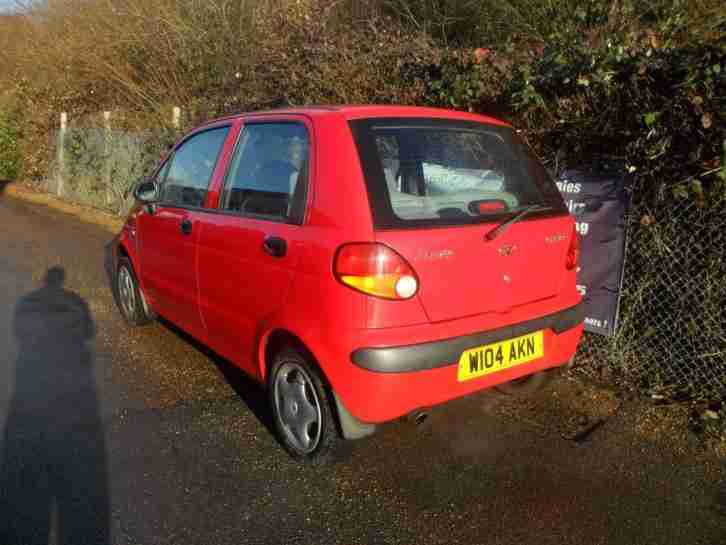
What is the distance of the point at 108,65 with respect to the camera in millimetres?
13562

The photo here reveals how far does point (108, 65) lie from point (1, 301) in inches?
368

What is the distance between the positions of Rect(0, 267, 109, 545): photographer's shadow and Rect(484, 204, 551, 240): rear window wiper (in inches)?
84.1

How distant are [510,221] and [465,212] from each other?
23 cm

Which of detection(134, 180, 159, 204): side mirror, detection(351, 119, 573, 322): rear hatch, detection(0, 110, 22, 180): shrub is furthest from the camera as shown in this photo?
detection(0, 110, 22, 180): shrub

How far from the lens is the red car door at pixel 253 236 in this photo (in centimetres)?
298

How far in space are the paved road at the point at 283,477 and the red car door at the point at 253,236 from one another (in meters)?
0.57

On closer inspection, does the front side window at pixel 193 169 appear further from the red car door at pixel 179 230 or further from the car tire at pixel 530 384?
the car tire at pixel 530 384

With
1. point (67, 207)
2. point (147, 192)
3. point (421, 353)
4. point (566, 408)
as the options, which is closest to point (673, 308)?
point (566, 408)

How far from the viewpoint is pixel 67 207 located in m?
13.0

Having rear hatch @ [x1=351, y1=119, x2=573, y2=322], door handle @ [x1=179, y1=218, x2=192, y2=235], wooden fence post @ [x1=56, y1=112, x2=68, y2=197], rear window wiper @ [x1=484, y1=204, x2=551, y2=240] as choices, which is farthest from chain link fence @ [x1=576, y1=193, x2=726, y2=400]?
wooden fence post @ [x1=56, y1=112, x2=68, y2=197]

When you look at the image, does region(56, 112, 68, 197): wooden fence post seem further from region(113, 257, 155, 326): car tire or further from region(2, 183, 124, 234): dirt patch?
region(113, 257, 155, 326): car tire

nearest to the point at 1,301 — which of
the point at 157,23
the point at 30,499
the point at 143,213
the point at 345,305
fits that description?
the point at 143,213

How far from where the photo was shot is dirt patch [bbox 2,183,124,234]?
10.9 meters

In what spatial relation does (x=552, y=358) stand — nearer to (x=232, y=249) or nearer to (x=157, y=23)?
(x=232, y=249)
